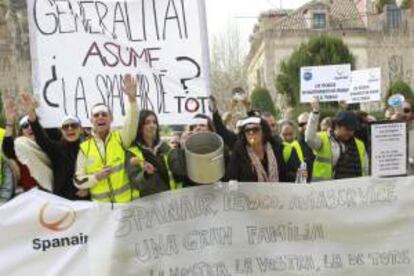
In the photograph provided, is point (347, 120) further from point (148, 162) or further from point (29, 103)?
point (29, 103)

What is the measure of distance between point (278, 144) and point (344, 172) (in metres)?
0.85

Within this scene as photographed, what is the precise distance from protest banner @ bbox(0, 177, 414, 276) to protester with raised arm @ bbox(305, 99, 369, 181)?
2.13 feet

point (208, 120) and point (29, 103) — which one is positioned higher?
point (29, 103)

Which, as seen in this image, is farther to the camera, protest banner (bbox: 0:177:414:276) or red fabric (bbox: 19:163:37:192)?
red fabric (bbox: 19:163:37:192)

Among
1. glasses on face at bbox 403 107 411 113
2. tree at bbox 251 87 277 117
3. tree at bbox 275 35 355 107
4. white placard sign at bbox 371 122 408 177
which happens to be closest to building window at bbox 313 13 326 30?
tree at bbox 275 35 355 107

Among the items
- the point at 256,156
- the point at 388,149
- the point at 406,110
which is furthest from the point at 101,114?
the point at 406,110

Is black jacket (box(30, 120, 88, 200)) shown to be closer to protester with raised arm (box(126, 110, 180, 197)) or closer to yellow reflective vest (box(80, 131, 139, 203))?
yellow reflective vest (box(80, 131, 139, 203))

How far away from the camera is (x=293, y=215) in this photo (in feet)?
21.5

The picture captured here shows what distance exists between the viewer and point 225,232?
6.45 meters

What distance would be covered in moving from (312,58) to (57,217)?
36669 millimetres

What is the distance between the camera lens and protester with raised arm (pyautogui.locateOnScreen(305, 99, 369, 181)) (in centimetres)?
732

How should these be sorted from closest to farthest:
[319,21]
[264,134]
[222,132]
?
1. [264,134]
2. [222,132]
3. [319,21]

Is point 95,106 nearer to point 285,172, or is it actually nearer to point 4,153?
point 4,153

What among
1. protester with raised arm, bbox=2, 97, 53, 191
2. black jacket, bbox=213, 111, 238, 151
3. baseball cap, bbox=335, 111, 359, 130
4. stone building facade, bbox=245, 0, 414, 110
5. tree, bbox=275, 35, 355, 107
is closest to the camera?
protester with raised arm, bbox=2, 97, 53, 191
